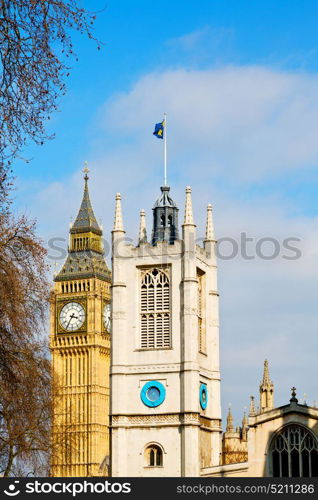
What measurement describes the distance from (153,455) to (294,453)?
28.3 feet

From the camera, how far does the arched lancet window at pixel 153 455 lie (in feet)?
200

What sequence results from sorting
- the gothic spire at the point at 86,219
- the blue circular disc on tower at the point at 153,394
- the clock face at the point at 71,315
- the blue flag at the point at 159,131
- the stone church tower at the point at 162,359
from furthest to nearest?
the gothic spire at the point at 86,219 → the clock face at the point at 71,315 → the blue flag at the point at 159,131 → the blue circular disc on tower at the point at 153,394 → the stone church tower at the point at 162,359

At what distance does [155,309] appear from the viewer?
207ft

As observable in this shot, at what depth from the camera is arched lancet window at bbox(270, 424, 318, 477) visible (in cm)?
5653

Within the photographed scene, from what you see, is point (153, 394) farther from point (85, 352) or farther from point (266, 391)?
point (85, 352)

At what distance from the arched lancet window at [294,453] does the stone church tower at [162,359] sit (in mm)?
4547

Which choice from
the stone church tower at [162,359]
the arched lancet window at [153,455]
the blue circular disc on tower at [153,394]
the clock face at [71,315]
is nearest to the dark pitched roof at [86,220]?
the clock face at [71,315]

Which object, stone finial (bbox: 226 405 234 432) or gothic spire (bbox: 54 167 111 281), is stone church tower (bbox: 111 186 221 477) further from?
gothic spire (bbox: 54 167 111 281)

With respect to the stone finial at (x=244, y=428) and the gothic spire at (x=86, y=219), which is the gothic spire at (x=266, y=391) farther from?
the gothic spire at (x=86, y=219)

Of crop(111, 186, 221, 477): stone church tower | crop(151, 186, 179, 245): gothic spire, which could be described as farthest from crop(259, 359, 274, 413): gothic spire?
crop(151, 186, 179, 245): gothic spire

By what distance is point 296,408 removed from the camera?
57.1 meters

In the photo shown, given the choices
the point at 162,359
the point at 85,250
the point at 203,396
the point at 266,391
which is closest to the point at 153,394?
the point at 162,359

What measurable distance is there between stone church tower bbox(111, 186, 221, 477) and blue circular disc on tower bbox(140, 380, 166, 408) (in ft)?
0.19

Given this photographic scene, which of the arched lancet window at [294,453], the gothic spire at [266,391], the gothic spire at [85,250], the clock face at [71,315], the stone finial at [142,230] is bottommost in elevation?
the arched lancet window at [294,453]
